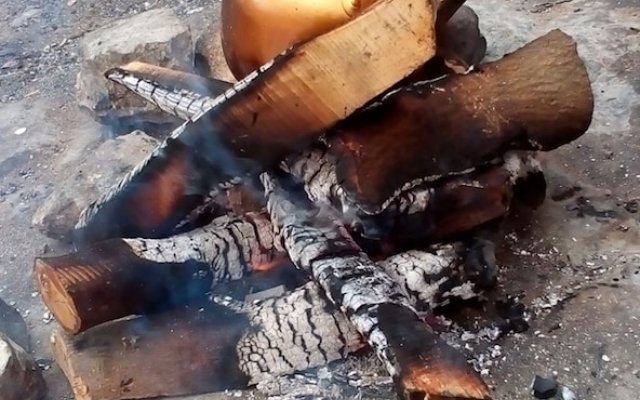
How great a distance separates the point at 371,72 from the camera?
1396mm

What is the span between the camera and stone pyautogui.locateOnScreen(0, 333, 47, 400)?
4.63ft

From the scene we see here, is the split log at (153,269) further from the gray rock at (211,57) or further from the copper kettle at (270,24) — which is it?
the gray rock at (211,57)

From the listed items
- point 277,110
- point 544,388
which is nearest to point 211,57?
point 277,110

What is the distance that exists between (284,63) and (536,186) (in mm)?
609

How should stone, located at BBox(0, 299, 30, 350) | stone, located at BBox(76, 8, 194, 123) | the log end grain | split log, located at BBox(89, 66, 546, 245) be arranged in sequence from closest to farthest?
1. the log end grain
2. split log, located at BBox(89, 66, 546, 245)
3. stone, located at BBox(0, 299, 30, 350)
4. stone, located at BBox(76, 8, 194, 123)

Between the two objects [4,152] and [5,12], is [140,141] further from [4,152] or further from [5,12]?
[5,12]

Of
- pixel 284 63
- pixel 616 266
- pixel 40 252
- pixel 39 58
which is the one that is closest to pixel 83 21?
pixel 39 58

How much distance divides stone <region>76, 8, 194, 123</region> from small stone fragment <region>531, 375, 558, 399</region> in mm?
1199

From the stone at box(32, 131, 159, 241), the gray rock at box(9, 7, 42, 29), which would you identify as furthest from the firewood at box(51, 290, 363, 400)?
the gray rock at box(9, 7, 42, 29)

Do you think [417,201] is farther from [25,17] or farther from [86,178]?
[25,17]

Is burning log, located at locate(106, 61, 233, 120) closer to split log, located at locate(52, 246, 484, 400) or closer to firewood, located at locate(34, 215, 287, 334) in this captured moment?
firewood, located at locate(34, 215, 287, 334)

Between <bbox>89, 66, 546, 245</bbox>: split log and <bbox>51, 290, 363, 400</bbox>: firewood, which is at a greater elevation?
<bbox>89, 66, 546, 245</bbox>: split log

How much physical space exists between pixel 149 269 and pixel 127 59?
34.8 inches

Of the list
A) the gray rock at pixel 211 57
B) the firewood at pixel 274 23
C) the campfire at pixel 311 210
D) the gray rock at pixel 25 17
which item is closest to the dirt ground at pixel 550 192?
the gray rock at pixel 25 17
